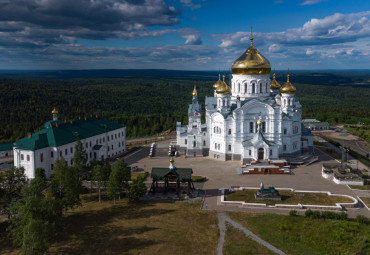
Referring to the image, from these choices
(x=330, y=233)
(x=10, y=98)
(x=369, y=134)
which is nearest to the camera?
(x=330, y=233)

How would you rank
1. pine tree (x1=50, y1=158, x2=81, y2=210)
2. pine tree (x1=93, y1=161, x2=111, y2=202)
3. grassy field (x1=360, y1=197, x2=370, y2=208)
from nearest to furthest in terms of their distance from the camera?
pine tree (x1=50, y1=158, x2=81, y2=210) < grassy field (x1=360, y1=197, x2=370, y2=208) < pine tree (x1=93, y1=161, x2=111, y2=202)

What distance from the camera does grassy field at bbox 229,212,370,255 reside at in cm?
1925

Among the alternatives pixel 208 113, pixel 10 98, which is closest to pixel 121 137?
pixel 208 113

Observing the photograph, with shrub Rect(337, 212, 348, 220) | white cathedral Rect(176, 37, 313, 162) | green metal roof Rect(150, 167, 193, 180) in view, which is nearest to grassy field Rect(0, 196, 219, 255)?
green metal roof Rect(150, 167, 193, 180)

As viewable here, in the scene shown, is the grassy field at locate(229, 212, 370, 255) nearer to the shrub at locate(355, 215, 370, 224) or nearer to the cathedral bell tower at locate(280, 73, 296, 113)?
the shrub at locate(355, 215, 370, 224)

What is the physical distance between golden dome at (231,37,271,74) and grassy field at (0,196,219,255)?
62.9 feet

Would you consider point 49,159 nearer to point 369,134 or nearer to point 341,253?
point 341,253

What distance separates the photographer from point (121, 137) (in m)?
43.5

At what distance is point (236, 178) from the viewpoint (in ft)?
106

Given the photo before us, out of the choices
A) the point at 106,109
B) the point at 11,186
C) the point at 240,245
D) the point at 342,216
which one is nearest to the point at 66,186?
the point at 11,186

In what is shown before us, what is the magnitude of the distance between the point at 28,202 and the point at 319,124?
57.2m

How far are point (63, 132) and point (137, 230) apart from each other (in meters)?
17.4

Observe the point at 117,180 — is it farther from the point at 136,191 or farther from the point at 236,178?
the point at 236,178

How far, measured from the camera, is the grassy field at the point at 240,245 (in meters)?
18.9
